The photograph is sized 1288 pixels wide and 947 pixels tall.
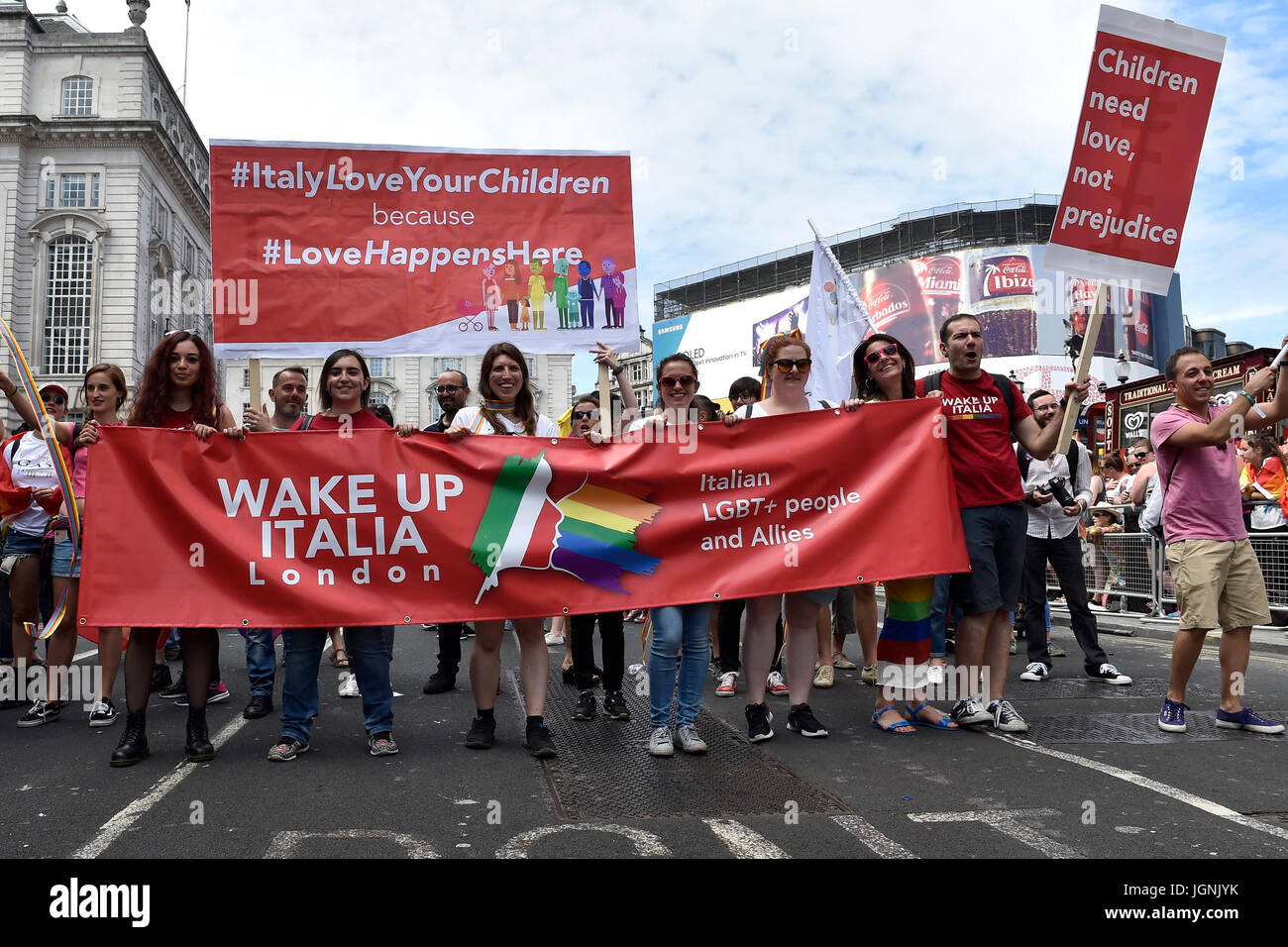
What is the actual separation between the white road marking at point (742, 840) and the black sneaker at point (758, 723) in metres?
1.36

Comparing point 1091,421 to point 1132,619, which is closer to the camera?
point 1132,619

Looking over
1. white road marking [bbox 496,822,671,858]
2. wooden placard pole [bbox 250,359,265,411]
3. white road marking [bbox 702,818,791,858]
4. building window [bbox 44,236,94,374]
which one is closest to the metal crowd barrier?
white road marking [bbox 702,818,791,858]

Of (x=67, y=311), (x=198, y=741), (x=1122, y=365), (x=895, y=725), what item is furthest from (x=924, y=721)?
(x=67, y=311)

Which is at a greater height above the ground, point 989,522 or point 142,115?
point 142,115

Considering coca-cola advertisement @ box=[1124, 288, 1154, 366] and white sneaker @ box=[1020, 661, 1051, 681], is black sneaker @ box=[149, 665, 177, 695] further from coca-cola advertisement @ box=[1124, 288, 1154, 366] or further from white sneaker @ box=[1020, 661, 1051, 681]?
coca-cola advertisement @ box=[1124, 288, 1154, 366]

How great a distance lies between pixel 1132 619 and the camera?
34.9 feet

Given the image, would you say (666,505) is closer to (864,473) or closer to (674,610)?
(674,610)

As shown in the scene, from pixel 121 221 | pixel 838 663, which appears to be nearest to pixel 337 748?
pixel 838 663

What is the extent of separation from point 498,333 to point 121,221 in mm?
51704

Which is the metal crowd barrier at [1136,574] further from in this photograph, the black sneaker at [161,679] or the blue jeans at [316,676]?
the black sneaker at [161,679]

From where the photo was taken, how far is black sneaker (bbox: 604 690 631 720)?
223 inches

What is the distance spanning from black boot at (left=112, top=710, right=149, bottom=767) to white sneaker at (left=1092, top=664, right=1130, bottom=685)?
6.03m

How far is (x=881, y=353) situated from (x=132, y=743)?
428 cm

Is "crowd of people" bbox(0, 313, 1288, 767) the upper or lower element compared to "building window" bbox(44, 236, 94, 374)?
lower
